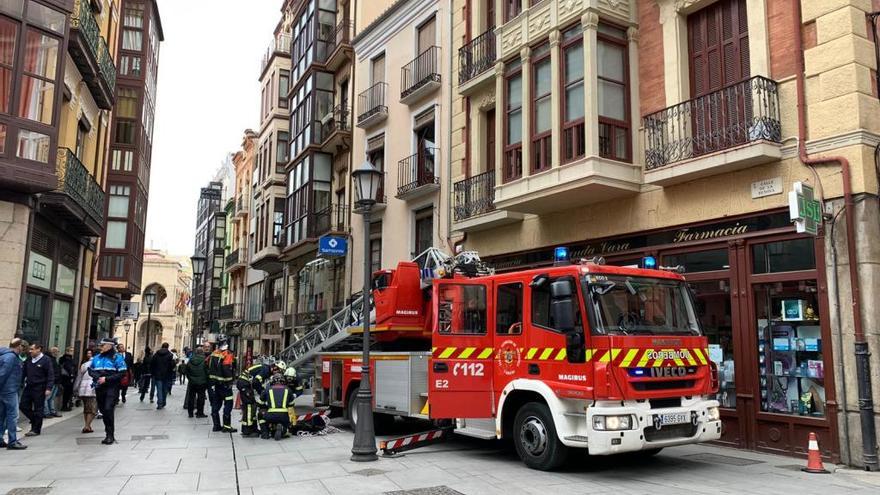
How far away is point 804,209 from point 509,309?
450cm

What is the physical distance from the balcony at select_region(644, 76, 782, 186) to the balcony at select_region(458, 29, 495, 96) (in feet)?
18.1

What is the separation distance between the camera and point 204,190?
7369 centimetres

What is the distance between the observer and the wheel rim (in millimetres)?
9008

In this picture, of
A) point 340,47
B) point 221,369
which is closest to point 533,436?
point 221,369

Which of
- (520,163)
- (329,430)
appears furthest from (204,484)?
(520,163)

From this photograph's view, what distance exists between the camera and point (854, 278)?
32.0ft

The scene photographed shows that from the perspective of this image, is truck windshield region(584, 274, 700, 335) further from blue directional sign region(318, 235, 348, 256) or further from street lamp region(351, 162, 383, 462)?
blue directional sign region(318, 235, 348, 256)

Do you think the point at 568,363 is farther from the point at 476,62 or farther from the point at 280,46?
the point at 280,46

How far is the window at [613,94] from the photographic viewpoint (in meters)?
13.3

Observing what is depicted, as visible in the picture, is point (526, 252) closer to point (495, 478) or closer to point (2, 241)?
point (495, 478)

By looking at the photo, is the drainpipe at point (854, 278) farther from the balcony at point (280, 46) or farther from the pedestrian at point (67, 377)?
the balcony at point (280, 46)

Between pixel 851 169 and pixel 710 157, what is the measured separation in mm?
2136

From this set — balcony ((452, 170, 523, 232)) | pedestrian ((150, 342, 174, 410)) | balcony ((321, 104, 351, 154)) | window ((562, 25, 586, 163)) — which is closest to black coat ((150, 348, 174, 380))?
pedestrian ((150, 342, 174, 410))

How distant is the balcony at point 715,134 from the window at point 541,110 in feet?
7.18
